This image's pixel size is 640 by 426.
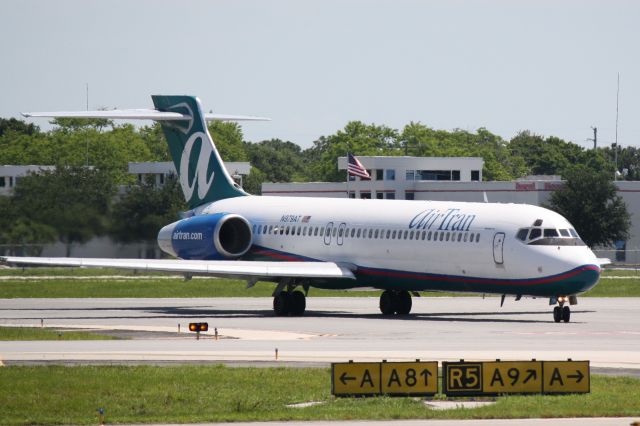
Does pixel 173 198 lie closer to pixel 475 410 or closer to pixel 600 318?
pixel 600 318

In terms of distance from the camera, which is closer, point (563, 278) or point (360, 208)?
point (563, 278)

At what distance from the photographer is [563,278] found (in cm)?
4272

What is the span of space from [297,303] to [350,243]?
A: 274cm

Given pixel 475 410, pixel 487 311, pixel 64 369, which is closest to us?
pixel 475 410

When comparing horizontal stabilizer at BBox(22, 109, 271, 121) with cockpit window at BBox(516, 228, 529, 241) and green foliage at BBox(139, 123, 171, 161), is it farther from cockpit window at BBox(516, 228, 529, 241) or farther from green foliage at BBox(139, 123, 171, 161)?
green foliage at BBox(139, 123, 171, 161)

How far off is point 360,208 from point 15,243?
16.6 meters

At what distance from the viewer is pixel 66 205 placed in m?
58.1

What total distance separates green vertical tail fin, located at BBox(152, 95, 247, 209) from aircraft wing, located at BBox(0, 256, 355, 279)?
7481 mm

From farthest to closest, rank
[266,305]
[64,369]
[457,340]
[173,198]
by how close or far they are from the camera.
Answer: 1. [173,198]
2. [266,305]
3. [457,340]
4. [64,369]

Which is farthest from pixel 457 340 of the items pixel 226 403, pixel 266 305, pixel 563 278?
pixel 266 305

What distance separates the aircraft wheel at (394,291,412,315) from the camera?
49156mm

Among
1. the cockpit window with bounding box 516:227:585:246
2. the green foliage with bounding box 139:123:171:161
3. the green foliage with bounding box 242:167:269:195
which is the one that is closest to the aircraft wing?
the cockpit window with bounding box 516:227:585:246

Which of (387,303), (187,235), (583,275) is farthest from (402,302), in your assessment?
(187,235)

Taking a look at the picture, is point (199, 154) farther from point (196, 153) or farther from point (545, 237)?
point (545, 237)
